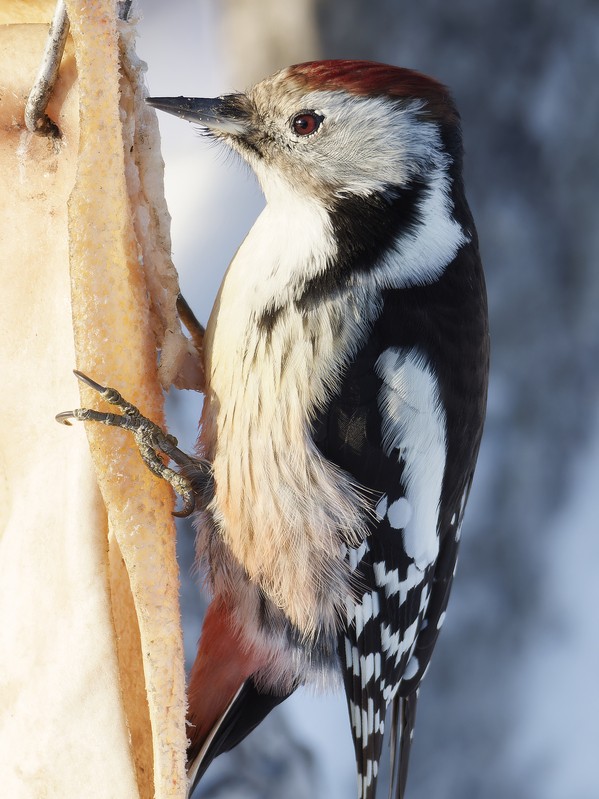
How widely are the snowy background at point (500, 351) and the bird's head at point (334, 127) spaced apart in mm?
508

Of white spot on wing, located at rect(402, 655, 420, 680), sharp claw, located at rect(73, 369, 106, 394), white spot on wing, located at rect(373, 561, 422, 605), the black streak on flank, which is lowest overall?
white spot on wing, located at rect(402, 655, 420, 680)

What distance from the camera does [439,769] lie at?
1934 mm

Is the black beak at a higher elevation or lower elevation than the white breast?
higher

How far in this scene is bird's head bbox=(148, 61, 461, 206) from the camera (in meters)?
1.01

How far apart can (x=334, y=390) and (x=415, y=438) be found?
14cm

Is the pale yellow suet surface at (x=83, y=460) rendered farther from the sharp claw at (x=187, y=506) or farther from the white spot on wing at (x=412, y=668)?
the white spot on wing at (x=412, y=668)

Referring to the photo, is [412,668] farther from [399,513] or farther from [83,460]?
[83,460]

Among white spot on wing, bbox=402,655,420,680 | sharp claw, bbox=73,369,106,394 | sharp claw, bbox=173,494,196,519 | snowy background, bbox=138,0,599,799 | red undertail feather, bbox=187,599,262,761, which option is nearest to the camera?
sharp claw, bbox=73,369,106,394

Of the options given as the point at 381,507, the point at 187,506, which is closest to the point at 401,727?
the point at 381,507

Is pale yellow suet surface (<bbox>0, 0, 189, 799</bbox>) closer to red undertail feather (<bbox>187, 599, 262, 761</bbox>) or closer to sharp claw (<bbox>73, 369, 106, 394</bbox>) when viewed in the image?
sharp claw (<bbox>73, 369, 106, 394</bbox>)

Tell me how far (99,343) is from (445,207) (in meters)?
0.51

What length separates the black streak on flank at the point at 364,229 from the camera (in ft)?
3.17

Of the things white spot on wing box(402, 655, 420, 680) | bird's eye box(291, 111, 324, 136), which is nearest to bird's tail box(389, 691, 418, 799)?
white spot on wing box(402, 655, 420, 680)

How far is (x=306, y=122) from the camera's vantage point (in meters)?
1.03
